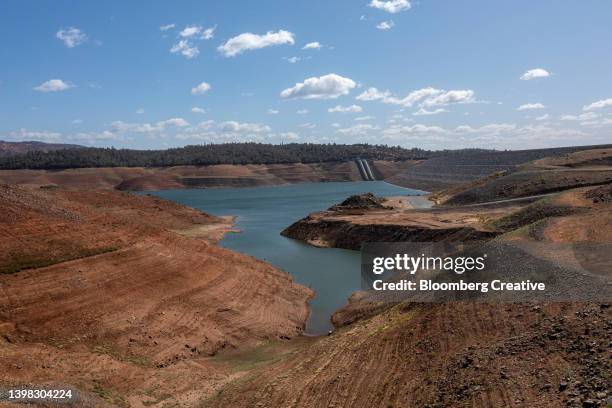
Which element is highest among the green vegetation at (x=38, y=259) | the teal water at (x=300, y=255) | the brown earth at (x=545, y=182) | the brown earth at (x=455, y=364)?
the brown earth at (x=545, y=182)

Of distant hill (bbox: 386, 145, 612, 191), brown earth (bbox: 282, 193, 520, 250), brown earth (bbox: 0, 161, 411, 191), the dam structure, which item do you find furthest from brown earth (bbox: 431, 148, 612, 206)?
the dam structure

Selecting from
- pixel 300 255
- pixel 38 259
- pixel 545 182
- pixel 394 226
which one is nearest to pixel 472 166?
pixel 545 182

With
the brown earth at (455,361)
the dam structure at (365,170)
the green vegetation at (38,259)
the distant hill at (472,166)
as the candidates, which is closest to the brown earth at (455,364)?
the brown earth at (455,361)

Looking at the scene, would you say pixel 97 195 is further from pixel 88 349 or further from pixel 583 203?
pixel 583 203

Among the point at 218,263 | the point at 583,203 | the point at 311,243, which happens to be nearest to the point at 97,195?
the point at 311,243

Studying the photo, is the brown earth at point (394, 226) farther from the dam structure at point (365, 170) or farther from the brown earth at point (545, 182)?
the dam structure at point (365, 170)
